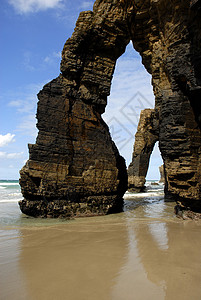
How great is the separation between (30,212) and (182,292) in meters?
7.26

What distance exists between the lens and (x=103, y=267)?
9.72 ft

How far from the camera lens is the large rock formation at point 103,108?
684 centimetres

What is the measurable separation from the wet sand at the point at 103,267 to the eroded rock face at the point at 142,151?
63.9 feet

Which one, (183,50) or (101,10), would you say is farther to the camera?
(101,10)

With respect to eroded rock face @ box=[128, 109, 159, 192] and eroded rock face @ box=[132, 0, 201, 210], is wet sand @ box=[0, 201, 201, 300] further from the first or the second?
eroded rock face @ box=[128, 109, 159, 192]

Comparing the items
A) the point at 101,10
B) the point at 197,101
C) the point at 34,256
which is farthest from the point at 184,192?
the point at 101,10

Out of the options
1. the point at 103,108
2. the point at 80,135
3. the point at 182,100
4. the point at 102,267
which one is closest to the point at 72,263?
the point at 102,267

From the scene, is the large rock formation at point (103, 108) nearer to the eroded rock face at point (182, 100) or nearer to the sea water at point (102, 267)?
the eroded rock face at point (182, 100)

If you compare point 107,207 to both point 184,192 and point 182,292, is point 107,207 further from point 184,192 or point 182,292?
point 182,292

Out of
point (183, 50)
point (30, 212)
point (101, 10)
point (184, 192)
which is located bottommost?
point (30, 212)

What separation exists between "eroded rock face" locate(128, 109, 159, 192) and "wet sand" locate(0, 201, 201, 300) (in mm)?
19476

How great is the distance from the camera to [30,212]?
8.35 m

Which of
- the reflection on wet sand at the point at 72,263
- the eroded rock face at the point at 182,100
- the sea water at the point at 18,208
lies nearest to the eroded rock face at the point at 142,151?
the sea water at the point at 18,208

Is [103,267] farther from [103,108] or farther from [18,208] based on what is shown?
[18,208]
